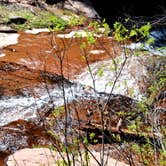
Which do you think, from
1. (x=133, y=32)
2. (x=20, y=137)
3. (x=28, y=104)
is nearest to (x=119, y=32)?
(x=133, y=32)

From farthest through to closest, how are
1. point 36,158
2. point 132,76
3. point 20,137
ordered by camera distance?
1. point 132,76
2. point 20,137
3. point 36,158

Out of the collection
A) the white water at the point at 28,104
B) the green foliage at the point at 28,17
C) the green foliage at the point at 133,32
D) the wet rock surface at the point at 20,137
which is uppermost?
the green foliage at the point at 133,32

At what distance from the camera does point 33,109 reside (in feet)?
22.0

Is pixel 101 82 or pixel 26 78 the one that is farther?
pixel 101 82

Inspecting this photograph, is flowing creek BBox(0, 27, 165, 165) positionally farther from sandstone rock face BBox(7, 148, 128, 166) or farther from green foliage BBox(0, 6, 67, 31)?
green foliage BBox(0, 6, 67, 31)

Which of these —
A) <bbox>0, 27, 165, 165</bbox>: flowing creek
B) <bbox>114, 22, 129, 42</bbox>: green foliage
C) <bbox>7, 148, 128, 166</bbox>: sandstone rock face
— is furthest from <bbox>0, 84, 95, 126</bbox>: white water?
<bbox>114, 22, 129, 42</bbox>: green foliage

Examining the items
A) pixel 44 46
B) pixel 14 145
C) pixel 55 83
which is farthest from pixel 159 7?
pixel 14 145

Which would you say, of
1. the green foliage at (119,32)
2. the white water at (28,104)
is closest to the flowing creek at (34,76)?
the white water at (28,104)

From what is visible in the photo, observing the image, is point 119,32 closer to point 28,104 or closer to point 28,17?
point 28,104

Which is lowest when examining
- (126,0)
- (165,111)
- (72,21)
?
(165,111)

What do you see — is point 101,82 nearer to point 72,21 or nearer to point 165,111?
point 165,111

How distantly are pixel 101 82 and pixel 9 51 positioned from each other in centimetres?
236

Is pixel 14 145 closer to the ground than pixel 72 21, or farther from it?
closer to the ground

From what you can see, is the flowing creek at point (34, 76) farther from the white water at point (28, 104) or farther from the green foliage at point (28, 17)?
the green foliage at point (28, 17)
